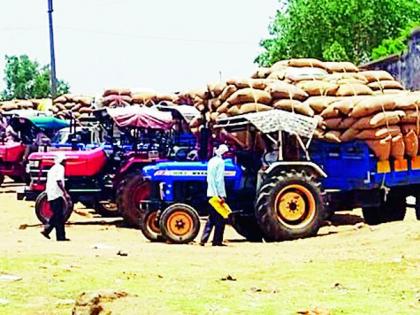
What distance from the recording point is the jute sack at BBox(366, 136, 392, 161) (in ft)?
56.5

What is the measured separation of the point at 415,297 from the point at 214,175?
21.7ft

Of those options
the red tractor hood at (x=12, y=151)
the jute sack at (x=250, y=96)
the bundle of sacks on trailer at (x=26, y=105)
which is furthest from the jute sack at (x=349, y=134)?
the bundle of sacks on trailer at (x=26, y=105)

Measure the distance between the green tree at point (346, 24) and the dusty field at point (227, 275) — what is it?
27163mm

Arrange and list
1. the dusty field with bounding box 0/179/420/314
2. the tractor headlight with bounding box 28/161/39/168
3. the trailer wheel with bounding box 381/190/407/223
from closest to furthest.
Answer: the dusty field with bounding box 0/179/420/314 < the trailer wheel with bounding box 381/190/407/223 < the tractor headlight with bounding box 28/161/39/168

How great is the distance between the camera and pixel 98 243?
1720cm

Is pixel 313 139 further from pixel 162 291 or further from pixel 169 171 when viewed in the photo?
pixel 162 291

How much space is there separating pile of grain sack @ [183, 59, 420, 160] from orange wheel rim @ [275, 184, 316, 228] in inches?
49.1

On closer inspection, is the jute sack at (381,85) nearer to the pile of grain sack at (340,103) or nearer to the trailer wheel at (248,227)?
the pile of grain sack at (340,103)

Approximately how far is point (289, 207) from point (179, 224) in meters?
1.79

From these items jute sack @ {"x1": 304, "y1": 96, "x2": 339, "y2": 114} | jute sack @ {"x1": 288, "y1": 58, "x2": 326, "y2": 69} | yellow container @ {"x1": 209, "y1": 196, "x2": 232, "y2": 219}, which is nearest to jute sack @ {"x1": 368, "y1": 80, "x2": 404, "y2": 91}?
jute sack @ {"x1": 288, "y1": 58, "x2": 326, "y2": 69}

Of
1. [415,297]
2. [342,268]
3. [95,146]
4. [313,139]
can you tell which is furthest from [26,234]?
[415,297]

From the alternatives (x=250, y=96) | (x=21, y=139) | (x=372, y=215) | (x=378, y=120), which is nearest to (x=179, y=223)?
(x=250, y=96)

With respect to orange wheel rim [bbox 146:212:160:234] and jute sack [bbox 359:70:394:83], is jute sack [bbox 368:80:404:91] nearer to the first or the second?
jute sack [bbox 359:70:394:83]

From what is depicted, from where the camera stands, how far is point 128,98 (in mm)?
30469
